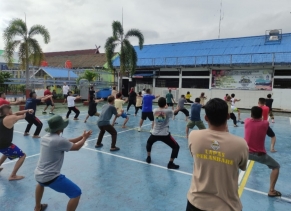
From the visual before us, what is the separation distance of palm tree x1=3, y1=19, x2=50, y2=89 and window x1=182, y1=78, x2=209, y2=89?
12.5 meters

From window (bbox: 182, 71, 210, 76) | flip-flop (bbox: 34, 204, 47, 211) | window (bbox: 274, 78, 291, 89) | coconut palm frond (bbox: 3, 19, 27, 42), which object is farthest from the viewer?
window (bbox: 182, 71, 210, 76)

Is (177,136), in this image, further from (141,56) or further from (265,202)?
(141,56)

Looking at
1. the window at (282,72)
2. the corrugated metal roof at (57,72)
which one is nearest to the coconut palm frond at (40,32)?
the corrugated metal roof at (57,72)

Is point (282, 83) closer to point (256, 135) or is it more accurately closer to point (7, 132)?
point (256, 135)

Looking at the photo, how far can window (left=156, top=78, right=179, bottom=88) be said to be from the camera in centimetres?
2331

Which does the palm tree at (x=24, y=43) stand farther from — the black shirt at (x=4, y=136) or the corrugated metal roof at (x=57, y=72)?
the black shirt at (x=4, y=136)

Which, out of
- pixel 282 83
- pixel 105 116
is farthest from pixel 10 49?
pixel 282 83

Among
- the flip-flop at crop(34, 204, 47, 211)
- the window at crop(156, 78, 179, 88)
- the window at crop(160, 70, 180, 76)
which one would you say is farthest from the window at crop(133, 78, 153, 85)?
the flip-flop at crop(34, 204, 47, 211)

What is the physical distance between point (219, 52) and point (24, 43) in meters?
15.9

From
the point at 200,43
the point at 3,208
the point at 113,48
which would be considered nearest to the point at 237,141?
the point at 3,208

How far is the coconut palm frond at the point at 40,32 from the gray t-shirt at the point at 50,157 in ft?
50.0

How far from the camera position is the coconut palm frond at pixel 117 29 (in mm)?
20281

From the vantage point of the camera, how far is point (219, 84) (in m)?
20.9

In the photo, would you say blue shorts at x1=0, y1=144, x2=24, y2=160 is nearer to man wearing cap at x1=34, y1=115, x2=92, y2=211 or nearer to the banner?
man wearing cap at x1=34, y1=115, x2=92, y2=211
